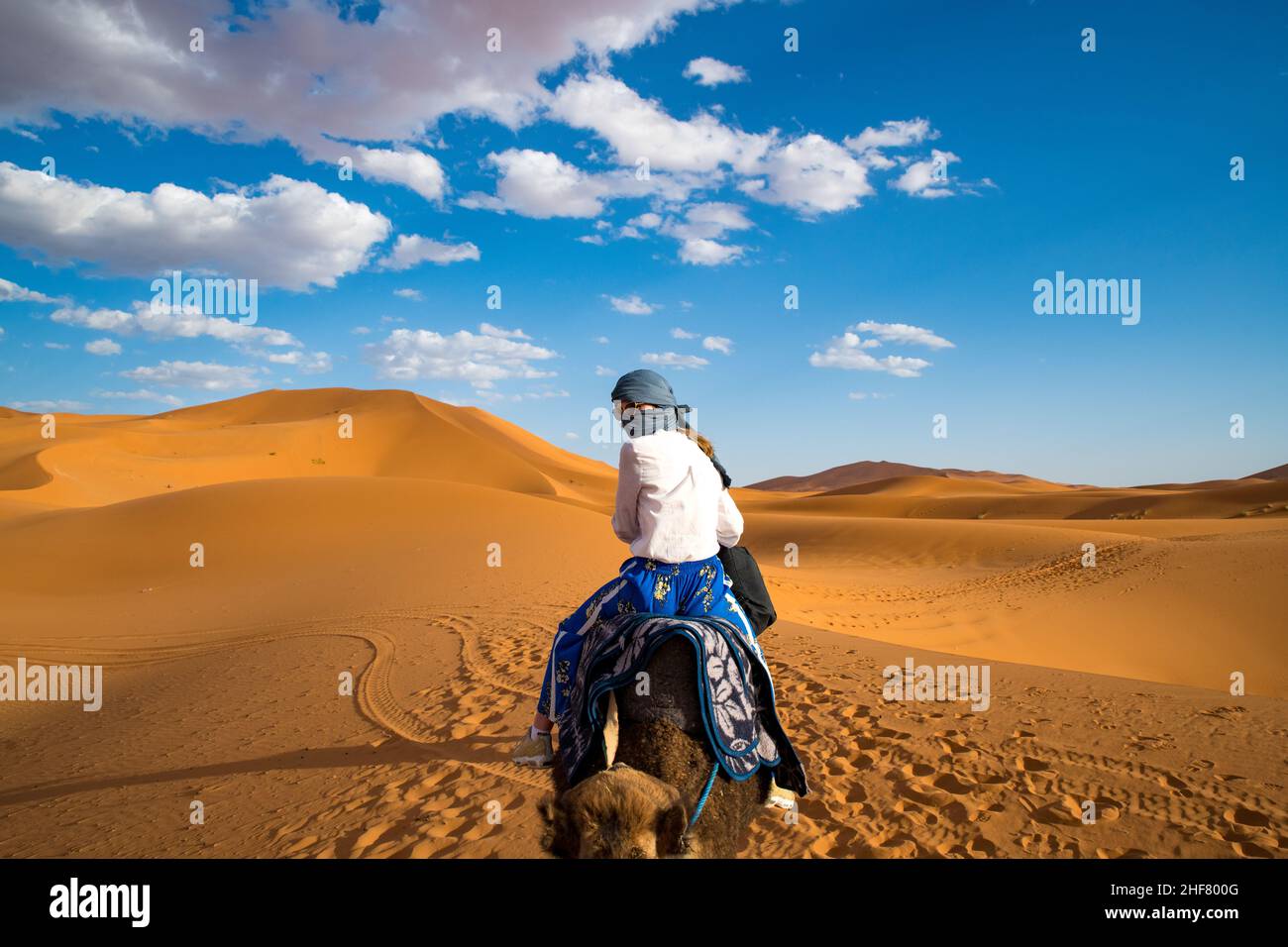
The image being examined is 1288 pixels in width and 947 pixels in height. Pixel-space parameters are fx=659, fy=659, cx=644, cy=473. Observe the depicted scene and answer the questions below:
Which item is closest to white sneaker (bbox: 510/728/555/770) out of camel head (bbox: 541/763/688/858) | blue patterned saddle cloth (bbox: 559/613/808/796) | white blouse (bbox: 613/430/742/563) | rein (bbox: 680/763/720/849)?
blue patterned saddle cloth (bbox: 559/613/808/796)

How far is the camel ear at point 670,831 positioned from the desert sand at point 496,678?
2.22 m

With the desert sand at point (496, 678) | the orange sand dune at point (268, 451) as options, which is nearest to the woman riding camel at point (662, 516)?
the desert sand at point (496, 678)

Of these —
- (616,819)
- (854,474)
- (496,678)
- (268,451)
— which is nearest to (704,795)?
(616,819)

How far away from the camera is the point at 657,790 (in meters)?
1.91

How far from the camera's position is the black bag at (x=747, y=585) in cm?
373

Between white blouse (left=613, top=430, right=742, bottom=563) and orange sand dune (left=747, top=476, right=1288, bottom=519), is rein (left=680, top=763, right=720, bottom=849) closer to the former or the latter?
white blouse (left=613, top=430, right=742, bottom=563)

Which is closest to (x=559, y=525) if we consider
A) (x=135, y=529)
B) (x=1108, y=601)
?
(x=135, y=529)

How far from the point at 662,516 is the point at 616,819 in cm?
146

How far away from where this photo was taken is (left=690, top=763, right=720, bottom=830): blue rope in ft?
6.97

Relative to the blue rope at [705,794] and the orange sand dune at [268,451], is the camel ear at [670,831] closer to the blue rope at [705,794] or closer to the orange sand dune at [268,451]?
the blue rope at [705,794]

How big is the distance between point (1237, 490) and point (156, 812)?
2061 inches

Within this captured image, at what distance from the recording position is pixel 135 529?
1789 cm

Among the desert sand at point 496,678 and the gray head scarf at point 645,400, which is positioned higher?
the gray head scarf at point 645,400

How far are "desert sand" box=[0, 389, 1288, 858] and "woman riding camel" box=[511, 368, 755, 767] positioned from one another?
69.8 inches
